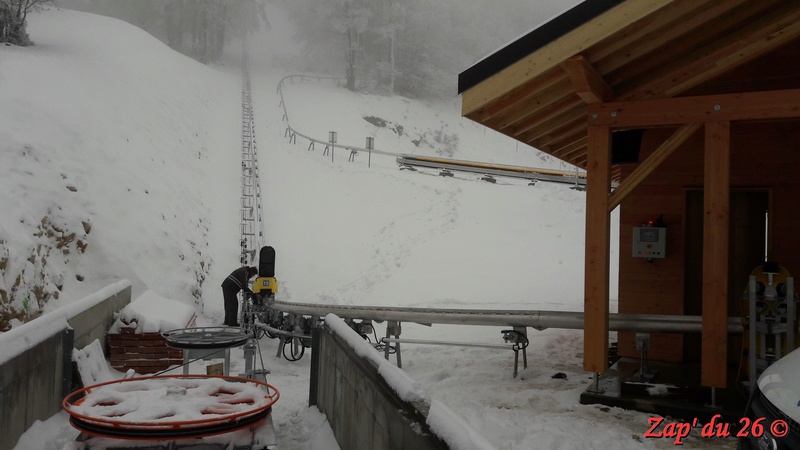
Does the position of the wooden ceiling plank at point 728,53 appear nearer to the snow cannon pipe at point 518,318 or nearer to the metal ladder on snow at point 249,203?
the snow cannon pipe at point 518,318

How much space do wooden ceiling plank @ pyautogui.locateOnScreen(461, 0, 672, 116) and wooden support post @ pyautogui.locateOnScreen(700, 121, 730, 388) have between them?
4.96 feet

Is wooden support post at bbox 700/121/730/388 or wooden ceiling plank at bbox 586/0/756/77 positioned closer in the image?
wooden ceiling plank at bbox 586/0/756/77

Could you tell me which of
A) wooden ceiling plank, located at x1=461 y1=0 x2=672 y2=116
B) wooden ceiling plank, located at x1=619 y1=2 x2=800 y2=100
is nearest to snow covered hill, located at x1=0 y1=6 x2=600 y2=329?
wooden ceiling plank, located at x1=461 y1=0 x2=672 y2=116

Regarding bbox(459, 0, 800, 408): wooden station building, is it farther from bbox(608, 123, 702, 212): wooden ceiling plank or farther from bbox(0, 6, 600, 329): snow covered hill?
bbox(0, 6, 600, 329): snow covered hill

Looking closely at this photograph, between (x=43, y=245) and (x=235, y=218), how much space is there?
8715mm

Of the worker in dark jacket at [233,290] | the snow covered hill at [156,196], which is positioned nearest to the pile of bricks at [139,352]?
the snow covered hill at [156,196]

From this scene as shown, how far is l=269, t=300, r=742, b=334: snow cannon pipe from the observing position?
24.6 ft

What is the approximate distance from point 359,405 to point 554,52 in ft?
Result: 13.6

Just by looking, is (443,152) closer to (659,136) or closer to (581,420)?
(659,136)

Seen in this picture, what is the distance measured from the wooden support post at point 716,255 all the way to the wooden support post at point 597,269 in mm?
990

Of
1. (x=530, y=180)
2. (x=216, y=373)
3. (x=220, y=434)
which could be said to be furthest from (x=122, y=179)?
(x=530, y=180)

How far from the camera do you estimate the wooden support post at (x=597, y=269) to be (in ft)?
21.6

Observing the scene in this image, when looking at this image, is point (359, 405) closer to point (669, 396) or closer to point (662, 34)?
point (669, 396)

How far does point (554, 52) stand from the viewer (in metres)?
6.27
